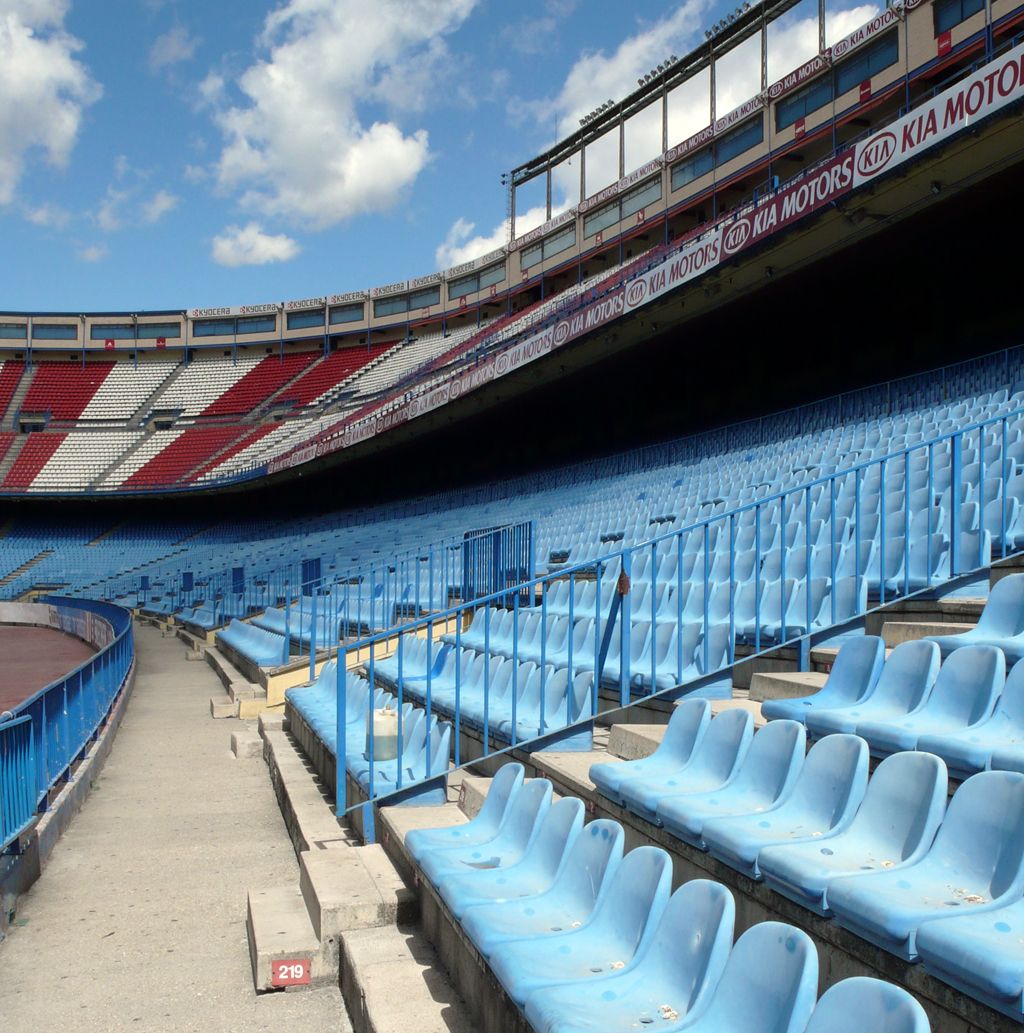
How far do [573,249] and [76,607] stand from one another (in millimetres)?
18186

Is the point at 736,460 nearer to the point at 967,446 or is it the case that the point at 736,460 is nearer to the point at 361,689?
the point at 967,446

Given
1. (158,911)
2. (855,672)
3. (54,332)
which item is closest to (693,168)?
(855,672)

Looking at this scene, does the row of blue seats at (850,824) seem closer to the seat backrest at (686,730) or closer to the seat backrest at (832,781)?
the seat backrest at (832,781)

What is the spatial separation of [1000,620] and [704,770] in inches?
60.0

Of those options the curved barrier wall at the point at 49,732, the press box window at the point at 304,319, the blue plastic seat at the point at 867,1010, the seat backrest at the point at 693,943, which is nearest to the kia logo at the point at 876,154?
the curved barrier wall at the point at 49,732

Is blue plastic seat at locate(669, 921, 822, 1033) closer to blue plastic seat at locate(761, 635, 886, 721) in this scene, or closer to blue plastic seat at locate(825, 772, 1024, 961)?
blue plastic seat at locate(825, 772, 1024, 961)

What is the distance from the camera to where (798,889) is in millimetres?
2445

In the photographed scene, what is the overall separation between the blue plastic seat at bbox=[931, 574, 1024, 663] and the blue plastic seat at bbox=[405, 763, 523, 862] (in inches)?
72.5

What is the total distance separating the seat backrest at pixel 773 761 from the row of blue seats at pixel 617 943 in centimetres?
56

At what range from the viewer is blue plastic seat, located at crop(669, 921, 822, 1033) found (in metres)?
1.91

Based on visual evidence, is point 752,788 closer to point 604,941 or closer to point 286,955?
point 604,941

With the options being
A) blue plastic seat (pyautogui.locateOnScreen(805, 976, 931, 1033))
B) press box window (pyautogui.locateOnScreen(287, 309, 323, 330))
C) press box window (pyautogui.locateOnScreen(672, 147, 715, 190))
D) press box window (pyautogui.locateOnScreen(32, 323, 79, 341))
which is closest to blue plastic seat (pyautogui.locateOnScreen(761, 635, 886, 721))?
blue plastic seat (pyautogui.locateOnScreen(805, 976, 931, 1033))

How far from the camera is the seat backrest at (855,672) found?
382 cm

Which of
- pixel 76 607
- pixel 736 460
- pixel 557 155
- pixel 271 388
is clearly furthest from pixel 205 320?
pixel 736 460
